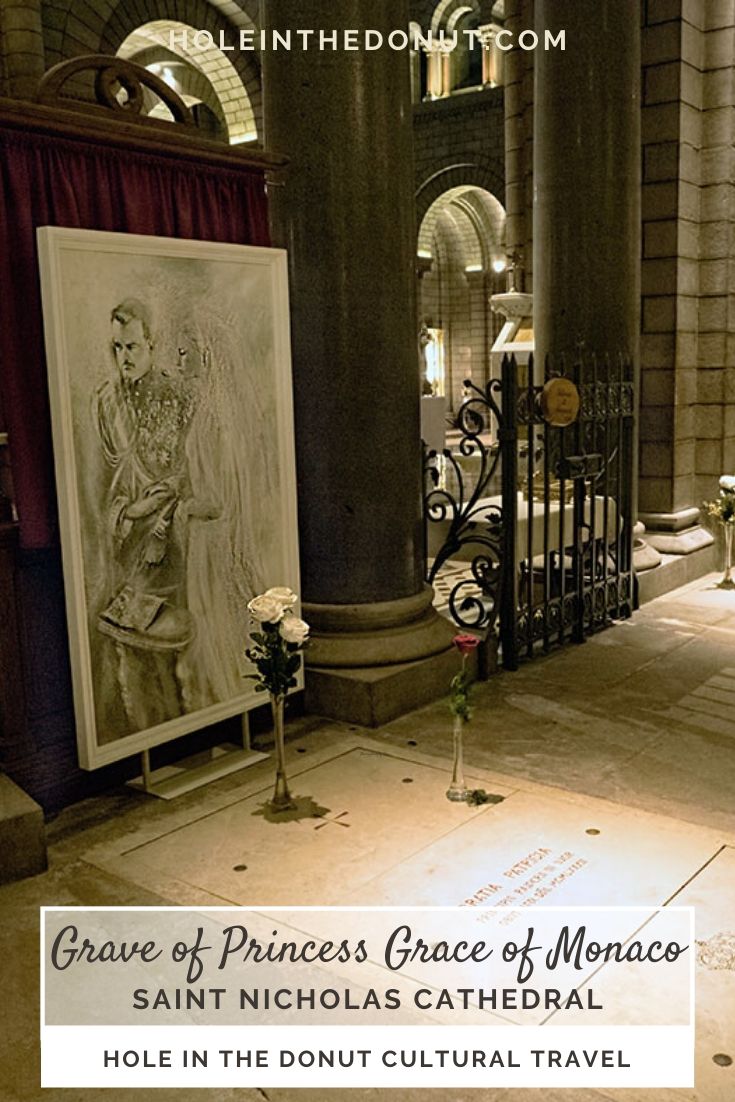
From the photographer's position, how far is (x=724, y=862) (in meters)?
3.63

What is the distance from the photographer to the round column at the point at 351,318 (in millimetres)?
5098

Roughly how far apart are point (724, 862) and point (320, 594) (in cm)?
246

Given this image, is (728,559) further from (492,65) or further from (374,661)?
(492,65)

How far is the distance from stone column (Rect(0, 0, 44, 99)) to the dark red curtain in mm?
8869

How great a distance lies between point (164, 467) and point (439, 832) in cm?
178

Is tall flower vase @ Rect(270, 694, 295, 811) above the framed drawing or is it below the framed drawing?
below

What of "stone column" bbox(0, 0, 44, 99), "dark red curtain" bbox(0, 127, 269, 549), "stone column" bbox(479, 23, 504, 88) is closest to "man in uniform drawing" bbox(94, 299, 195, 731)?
"dark red curtain" bbox(0, 127, 269, 549)

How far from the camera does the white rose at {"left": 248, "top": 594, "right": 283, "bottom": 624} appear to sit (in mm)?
3943

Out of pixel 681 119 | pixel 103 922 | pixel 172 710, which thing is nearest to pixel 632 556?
pixel 681 119

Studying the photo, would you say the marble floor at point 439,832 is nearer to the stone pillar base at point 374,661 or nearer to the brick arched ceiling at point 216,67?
the stone pillar base at point 374,661

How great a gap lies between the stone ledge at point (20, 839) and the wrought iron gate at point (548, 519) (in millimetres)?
2786

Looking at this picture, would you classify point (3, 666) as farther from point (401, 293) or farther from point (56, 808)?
point (401, 293)

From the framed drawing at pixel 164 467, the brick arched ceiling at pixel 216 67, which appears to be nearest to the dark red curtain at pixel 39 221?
the framed drawing at pixel 164 467

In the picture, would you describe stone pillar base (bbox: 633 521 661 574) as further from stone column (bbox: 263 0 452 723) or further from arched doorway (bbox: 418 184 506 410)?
arched doorway (bbox: 418 184 506 410)
